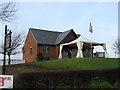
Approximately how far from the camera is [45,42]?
133ft

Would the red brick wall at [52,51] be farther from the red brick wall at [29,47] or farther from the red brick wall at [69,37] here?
the red brick wall at [69,37]

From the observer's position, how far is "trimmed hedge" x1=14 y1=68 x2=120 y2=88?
36.7 ft

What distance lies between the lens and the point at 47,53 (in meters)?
40.7

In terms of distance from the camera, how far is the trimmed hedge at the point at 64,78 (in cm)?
1120

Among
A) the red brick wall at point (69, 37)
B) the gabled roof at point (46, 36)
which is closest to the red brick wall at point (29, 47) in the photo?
the gabled roof at point (46, 36)

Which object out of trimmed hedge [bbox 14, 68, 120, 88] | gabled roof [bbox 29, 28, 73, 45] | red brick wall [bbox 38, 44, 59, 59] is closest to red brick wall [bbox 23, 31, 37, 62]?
gabled roof [bbox 29, 28, 73, 45]

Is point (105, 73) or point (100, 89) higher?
point (105, 73)

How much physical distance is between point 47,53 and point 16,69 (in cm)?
1787

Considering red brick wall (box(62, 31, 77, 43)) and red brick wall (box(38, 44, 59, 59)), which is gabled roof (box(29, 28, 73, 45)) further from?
red brick wall (box(38, 44, 59, 59))

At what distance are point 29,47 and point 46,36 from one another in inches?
164

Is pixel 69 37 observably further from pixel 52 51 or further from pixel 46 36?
pixel 46 36

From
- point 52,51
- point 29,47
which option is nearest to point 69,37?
point 52,51

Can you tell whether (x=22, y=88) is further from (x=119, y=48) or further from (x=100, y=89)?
(x=119, y=48)

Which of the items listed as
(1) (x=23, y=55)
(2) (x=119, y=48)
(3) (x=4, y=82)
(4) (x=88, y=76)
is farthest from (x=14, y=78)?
(2) (x=119, y=48)
